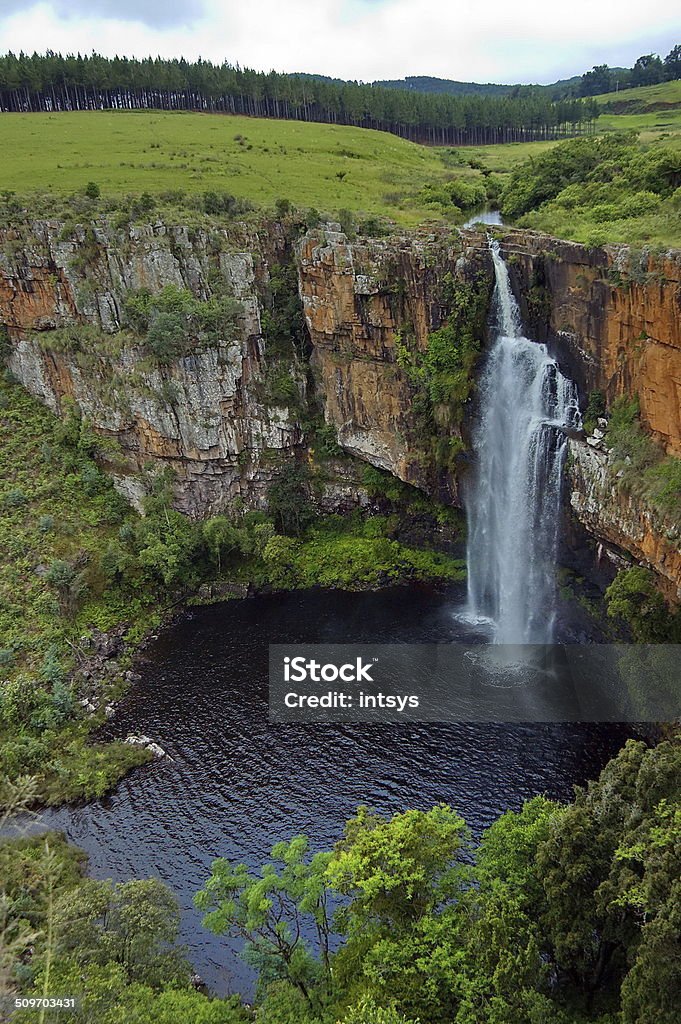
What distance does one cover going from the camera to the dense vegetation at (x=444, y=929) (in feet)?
48.7

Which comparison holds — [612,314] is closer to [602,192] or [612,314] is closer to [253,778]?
[602,192]

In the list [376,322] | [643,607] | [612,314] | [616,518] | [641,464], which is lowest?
[643,607]

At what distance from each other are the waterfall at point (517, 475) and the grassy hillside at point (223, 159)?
1550 centimetres

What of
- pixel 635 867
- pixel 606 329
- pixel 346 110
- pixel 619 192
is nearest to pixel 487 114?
pixel 346 110

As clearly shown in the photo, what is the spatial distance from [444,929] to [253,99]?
90.6m

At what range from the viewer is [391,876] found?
1638 centimetres

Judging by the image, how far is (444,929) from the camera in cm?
1609

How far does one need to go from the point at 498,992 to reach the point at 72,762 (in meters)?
21.9

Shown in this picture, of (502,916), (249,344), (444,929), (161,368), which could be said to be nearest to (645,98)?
(249,344)

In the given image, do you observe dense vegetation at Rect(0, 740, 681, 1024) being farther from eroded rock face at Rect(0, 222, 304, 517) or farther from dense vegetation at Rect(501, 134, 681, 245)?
eroded rock face at Rect(0, 222, 304, 517)

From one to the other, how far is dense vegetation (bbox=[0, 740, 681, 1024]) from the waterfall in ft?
54.2

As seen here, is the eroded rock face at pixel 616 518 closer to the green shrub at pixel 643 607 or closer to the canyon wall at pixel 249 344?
the green shrub at pixel 643 607

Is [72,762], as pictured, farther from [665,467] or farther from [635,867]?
[665,467]

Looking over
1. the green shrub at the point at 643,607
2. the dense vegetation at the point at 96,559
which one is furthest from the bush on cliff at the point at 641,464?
the dense vegetation at the point at 96,559
